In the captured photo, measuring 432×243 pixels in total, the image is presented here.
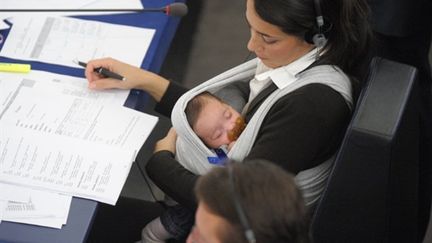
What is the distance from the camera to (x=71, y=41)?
5.36ft

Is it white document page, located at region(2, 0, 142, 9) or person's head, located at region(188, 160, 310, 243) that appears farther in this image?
white document page, located at region(2, 0, 142, 9)

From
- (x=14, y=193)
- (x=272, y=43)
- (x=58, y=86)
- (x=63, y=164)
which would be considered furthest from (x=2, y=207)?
(x=272, y=43)

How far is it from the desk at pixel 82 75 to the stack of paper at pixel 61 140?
2 centimetres

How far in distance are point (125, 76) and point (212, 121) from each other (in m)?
0.26

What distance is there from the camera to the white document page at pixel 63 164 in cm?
122

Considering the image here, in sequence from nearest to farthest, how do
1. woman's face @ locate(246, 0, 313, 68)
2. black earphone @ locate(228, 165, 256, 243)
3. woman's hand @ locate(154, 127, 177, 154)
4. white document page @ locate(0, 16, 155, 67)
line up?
black earphone @ locate(228, 165, 256, 243) → woman's face @ locate(246, 0, 313, 68) → woman's hand @ locate(154, 127, 177, 154) → white document page @ locate(0, 16, 155, 67)

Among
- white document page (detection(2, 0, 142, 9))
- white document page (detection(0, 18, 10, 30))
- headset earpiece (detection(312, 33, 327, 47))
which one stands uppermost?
headset earpiece (detection(312, 33, 327, 47))

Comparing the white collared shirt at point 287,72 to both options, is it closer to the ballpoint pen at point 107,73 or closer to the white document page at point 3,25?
the ballpoint pen at point 107,73

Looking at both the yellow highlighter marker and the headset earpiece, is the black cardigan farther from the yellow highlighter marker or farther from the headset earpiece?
the yellow highlighter marker

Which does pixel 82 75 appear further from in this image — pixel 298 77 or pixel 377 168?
pixel 377 168

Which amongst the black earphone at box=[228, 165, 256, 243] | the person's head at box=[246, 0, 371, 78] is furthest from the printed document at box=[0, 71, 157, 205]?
the black earphone at box=[228, 165, 256, 243]

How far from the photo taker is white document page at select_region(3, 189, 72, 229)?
3.80 feet

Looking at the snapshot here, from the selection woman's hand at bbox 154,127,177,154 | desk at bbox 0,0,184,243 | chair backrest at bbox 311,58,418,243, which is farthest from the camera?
woman's hand at bbox 154,127,177,154

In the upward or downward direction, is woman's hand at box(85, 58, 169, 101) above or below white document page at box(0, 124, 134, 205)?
above
